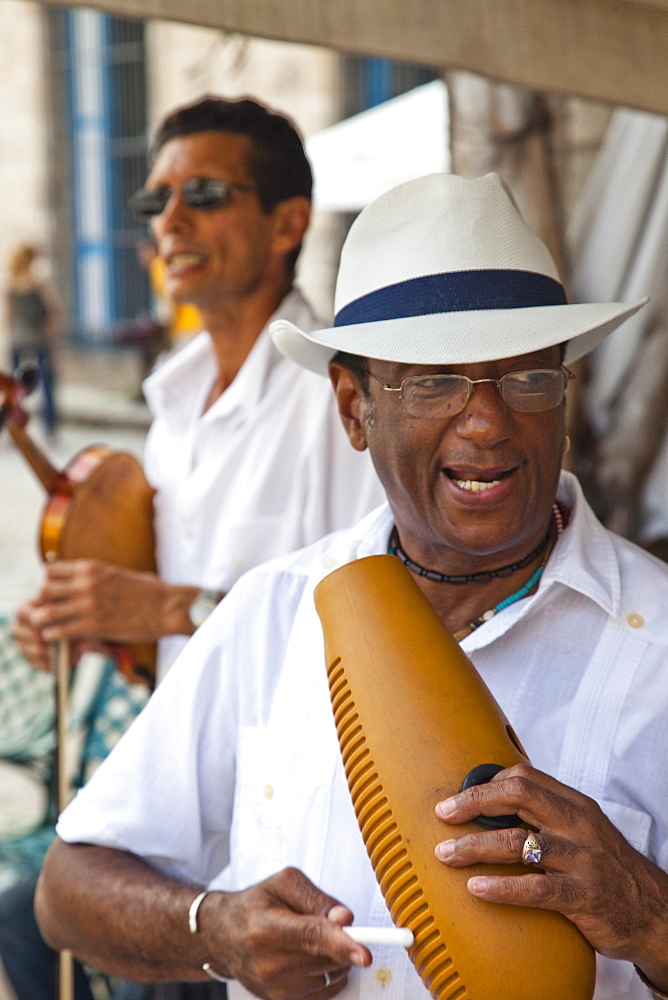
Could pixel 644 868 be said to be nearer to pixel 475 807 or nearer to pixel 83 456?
pixel 475 807

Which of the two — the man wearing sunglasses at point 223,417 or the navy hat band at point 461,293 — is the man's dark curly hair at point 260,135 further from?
the navy hat band at point 461,293

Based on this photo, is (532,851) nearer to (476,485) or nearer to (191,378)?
(476,485)

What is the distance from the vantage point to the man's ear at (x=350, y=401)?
183 cm

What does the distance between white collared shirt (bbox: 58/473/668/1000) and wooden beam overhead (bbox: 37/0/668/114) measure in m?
0.62

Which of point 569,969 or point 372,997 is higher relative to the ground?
point 569,969

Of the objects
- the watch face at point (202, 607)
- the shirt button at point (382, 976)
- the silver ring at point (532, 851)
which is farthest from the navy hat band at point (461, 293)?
the watch face at point (202, 607)

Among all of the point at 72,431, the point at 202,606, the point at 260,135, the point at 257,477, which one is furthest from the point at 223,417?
the point at 72,431

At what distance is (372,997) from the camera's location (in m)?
1.55

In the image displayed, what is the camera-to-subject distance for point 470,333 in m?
1.59

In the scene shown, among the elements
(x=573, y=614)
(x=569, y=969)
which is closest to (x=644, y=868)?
(x=569, y=969)

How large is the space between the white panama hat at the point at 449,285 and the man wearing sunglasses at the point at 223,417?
901mm

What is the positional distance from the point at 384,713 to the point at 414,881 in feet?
0.60

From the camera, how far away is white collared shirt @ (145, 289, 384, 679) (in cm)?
265

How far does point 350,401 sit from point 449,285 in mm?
287
